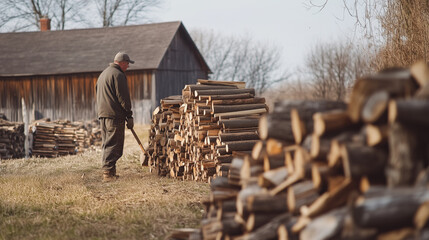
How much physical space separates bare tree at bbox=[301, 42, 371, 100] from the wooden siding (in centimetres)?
1707

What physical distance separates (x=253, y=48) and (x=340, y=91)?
779 inches

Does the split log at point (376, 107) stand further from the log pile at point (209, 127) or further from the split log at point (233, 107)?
the split log at point (233, 107)

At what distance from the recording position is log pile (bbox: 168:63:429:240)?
2.97 meters

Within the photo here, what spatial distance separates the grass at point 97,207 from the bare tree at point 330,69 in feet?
99.8

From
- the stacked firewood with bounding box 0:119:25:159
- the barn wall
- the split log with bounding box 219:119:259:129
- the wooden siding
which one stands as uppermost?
the barn wall

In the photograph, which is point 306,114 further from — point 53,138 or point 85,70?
point 85,70

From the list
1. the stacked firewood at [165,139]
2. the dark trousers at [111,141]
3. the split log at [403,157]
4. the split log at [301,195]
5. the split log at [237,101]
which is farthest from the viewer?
the stacked firewood at [165,139]

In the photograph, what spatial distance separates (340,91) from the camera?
3731 centimetres

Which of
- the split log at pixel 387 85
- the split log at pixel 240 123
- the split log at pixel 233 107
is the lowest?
the split log at pixel 240 123

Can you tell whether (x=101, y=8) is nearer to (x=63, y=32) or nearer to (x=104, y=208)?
(x=63, y=32)

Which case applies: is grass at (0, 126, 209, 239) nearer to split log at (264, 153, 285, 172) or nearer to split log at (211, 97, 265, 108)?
split log at (211, 97, 265, 108)

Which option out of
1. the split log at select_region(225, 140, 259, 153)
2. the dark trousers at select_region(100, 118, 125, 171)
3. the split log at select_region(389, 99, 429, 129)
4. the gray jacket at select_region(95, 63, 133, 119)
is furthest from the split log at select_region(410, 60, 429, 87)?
the dark trousers at select_region(100, 118, 125, 171)

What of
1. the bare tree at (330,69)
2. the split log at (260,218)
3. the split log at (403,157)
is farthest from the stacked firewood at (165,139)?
the bare tree at (330,69)

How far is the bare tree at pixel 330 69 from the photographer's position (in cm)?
3850
